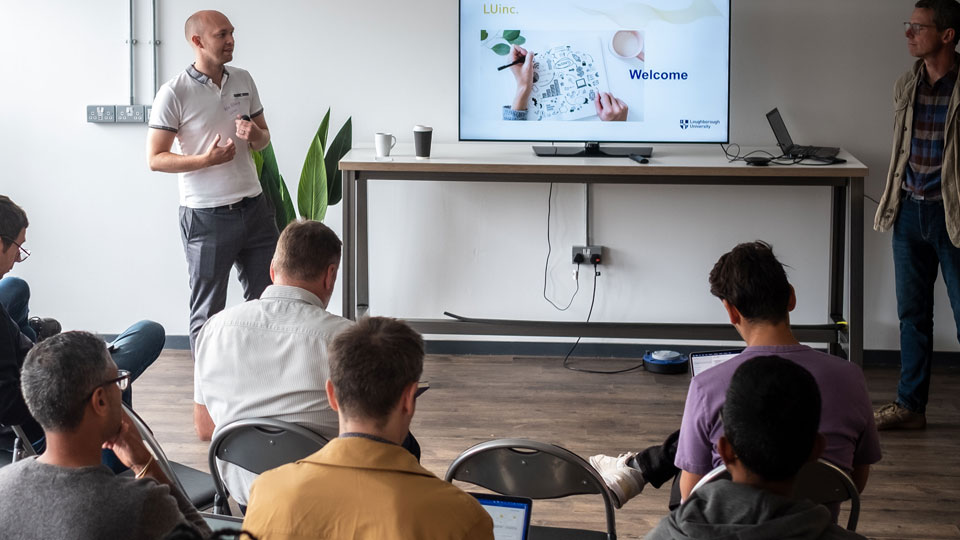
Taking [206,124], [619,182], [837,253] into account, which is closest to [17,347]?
[206,124]

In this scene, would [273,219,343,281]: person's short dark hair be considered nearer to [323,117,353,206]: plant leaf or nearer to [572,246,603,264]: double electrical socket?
[323,117,353,206]: plant leaf

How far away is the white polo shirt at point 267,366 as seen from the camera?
227 cm

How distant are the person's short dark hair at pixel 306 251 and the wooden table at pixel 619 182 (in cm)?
176

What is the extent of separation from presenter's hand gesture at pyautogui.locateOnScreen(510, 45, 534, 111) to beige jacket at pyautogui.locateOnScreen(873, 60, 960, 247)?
1512 millimetres

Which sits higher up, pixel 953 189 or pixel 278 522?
pixel 953 189

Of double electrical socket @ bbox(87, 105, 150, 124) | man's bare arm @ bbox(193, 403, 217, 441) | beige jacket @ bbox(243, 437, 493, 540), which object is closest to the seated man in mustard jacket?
beige jacket @ bbox(243, 437, 493, 540)

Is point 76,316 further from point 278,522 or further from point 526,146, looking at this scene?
point 278,522

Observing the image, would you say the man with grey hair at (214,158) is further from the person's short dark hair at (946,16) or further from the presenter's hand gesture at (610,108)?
the person's short dark hair at (946,16)

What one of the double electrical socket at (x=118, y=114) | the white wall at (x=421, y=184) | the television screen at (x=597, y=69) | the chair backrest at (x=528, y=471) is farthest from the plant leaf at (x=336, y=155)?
the chair backrest at (x=528, y=471)

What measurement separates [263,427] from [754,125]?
10.7 feet

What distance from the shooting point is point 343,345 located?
169 centimetres

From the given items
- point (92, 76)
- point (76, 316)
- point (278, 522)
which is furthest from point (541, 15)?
point (278, 522)

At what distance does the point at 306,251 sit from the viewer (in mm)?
2537

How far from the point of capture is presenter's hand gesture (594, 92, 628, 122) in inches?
181
